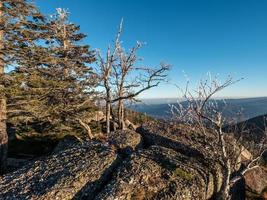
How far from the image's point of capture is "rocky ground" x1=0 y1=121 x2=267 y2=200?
421 inches

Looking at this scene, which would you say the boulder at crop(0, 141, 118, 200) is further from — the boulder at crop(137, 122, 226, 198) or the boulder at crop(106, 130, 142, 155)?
the boulder at crop(137, 122, 226, 198)

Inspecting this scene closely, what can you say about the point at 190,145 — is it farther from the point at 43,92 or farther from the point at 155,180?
the point at 43,92

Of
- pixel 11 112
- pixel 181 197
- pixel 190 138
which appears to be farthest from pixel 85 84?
pixel 181 197

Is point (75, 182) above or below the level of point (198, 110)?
below

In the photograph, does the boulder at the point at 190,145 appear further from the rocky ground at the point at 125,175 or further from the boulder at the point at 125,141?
the boulder at the point at 125,141

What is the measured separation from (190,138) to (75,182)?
21.8ft

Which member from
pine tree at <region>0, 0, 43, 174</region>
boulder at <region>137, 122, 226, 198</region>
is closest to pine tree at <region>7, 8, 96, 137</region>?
pine tree at <region>0, 0, 43, 174</region>

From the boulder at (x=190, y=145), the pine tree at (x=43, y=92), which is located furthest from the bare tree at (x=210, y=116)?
the pine tree at (x=43, y=92)

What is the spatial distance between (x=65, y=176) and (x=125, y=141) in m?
3.78

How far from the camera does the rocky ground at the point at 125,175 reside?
35.1ft

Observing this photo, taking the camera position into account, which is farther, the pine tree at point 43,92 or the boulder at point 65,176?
the pine tree at point 43,92

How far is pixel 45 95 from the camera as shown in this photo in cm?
2052

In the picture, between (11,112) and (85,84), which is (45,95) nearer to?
(11,112)

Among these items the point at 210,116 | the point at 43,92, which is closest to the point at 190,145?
the point at 210,116
